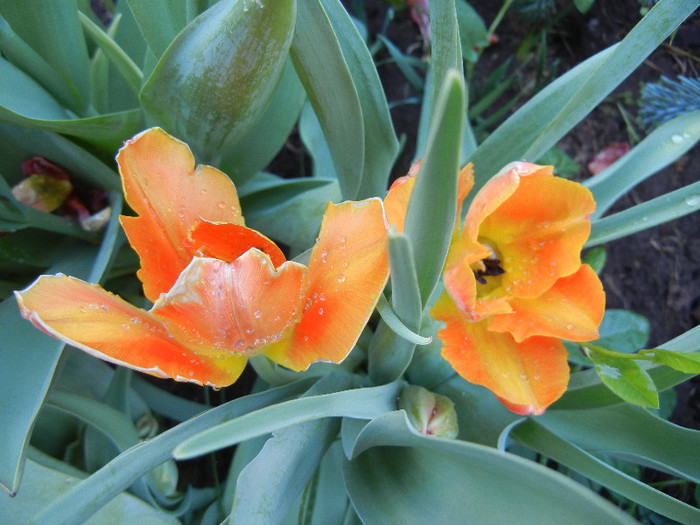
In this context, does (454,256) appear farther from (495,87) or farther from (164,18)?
(495,87)

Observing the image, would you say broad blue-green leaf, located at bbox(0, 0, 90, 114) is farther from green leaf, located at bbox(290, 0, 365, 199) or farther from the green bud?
the green bud

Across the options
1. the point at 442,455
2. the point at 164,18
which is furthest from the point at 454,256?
the point at 164,18

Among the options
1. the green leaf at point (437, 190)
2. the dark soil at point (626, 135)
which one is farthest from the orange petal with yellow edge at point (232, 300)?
the dark soil at point (626, 135)

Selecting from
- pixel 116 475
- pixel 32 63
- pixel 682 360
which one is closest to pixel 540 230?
pixel 682 360

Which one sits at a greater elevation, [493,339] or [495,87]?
[495,87]

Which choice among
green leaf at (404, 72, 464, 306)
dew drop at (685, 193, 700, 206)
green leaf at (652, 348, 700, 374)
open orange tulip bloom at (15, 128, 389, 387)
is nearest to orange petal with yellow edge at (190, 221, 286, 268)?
open orange tulip bloom at (15, 128, 389, 387)

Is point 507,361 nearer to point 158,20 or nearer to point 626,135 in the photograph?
point 158,20
